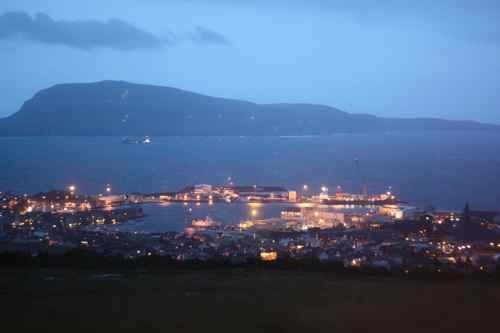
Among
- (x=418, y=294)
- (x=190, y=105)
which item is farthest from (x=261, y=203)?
(x=190, y=105)

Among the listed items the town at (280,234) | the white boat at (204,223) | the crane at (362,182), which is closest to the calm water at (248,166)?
the crane at (362,182)

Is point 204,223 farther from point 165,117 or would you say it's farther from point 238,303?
point 165,117

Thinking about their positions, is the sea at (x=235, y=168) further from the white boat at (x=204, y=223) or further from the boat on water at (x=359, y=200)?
the boat on water at (x=359, y=200)

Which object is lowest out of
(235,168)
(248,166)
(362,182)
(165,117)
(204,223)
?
(204,223)

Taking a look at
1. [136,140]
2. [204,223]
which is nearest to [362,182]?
[204,223]

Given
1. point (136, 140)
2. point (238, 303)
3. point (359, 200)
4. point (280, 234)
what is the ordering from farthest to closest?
point (136, 140)
point (359, 200)
point (280, 234)
point (238, 303)

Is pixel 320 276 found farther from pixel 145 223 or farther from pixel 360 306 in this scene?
pixel 145 223
